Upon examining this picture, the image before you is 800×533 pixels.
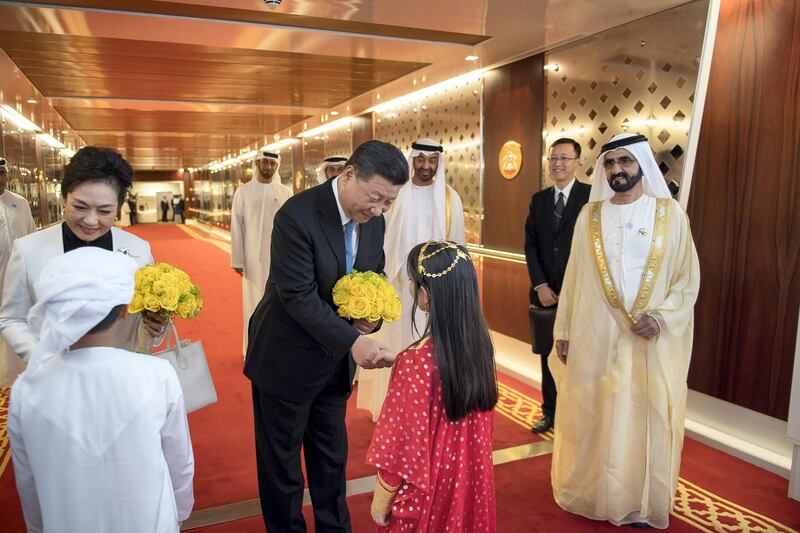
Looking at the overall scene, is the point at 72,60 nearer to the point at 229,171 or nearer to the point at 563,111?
the point at 563,111

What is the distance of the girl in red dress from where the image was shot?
1.91 metres

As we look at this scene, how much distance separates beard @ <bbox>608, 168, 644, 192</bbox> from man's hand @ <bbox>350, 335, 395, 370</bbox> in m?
1.70

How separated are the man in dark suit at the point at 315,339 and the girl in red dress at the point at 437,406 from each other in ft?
1.13

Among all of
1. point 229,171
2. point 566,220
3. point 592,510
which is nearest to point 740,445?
point 592,510

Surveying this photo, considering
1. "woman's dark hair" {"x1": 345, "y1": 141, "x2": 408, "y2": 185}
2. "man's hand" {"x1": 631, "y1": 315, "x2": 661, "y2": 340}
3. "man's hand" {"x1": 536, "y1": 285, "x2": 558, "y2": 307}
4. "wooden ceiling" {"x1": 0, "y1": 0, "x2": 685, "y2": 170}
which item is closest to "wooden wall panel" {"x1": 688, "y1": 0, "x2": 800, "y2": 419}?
"wooden ceiling" {"x1": 0, "y1": 0, "x2": 685, "y2": 170}

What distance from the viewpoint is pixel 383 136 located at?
31.3 ft

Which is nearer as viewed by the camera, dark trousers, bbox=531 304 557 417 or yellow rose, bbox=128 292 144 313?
yellow rose, bbox=128 292 144 313

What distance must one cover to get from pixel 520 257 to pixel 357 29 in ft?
8.84

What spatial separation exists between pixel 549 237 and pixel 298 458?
2651 mm

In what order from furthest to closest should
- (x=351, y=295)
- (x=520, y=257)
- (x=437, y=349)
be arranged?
(x=520, y=257) < (x=351, y=295) < (x=437, y=349)

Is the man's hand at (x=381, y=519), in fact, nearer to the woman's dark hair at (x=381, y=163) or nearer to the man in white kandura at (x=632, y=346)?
the woman's dark hair at (x=381, y=163)

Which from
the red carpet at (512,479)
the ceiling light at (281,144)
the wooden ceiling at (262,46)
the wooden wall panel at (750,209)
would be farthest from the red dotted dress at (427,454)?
the ceiling light at (281,144)

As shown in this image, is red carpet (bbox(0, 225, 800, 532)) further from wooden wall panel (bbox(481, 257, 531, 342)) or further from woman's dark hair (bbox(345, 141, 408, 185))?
woman's dark hair (bbox(345, 141, 408, 185))

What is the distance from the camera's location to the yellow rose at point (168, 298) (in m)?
2.09
